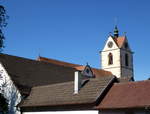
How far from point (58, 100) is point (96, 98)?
4.44 m

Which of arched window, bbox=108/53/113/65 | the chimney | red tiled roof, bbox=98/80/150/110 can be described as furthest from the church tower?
red tiled roof, bbox=98/80/150/110

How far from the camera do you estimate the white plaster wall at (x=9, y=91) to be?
3257 centimetres

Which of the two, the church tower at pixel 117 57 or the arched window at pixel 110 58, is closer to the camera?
the church tower at pixel 117 57

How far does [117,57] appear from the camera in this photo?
268 feet

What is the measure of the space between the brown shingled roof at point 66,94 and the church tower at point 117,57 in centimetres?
5009

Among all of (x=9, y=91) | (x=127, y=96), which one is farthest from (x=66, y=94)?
(x=9, y=91)

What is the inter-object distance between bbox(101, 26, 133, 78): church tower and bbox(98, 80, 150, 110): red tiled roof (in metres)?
55.3

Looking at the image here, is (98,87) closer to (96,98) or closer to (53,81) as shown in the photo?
(96,98)

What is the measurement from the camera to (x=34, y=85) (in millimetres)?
35188

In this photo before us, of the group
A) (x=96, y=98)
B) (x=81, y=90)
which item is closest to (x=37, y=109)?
(x=81, y=90)

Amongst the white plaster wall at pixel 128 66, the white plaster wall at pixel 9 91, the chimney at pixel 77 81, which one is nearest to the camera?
the chimney at pixel 77 81

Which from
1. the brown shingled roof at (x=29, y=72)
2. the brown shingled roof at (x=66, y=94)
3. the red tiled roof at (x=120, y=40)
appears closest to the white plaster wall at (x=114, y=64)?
the red tiled roof at (x=120, y=40)

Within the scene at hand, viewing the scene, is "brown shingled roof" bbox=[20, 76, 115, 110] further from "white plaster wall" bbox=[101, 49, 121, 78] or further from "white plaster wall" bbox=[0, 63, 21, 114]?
"white plaster wall" bbox=[101, 49, 121, 78]

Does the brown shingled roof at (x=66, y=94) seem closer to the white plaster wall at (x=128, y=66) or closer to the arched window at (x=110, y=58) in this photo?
the arched window at (x=110, y=58)
